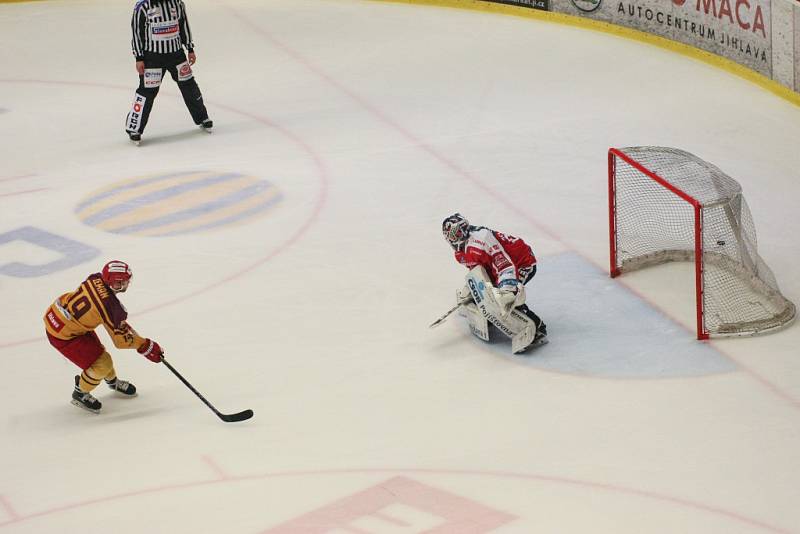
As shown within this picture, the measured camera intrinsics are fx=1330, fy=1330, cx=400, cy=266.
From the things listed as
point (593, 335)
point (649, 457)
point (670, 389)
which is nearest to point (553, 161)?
point (593, 335)

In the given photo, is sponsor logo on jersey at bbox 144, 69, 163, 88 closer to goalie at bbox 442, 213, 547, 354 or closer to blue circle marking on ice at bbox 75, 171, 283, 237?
blue circle marking on ice at bbox 75, 171, 283, 237

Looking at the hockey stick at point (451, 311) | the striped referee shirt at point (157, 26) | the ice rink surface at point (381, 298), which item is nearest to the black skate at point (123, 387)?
the ice rink surface at point (381, 298)

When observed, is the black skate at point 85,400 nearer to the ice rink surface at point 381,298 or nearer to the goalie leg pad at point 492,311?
the ice rink surface at point 381,298

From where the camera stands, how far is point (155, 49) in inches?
425

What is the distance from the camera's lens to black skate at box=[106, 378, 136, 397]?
6896 millimetres

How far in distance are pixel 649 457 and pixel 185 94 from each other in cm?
626

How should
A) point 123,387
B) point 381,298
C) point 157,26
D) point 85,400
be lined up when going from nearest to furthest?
point 85,400
point 123,387
point 381,298
point 157,26

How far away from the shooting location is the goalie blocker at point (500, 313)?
23.1ft

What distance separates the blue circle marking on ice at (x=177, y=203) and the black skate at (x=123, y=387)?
243cm

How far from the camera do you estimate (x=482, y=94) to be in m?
11.9

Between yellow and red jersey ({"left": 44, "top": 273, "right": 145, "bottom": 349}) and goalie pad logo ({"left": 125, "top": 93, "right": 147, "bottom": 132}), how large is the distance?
15.1 ft

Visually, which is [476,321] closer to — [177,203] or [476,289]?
[476,289]

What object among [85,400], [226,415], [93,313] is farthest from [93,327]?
[226,415]

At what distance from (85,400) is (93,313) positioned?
57 cm
